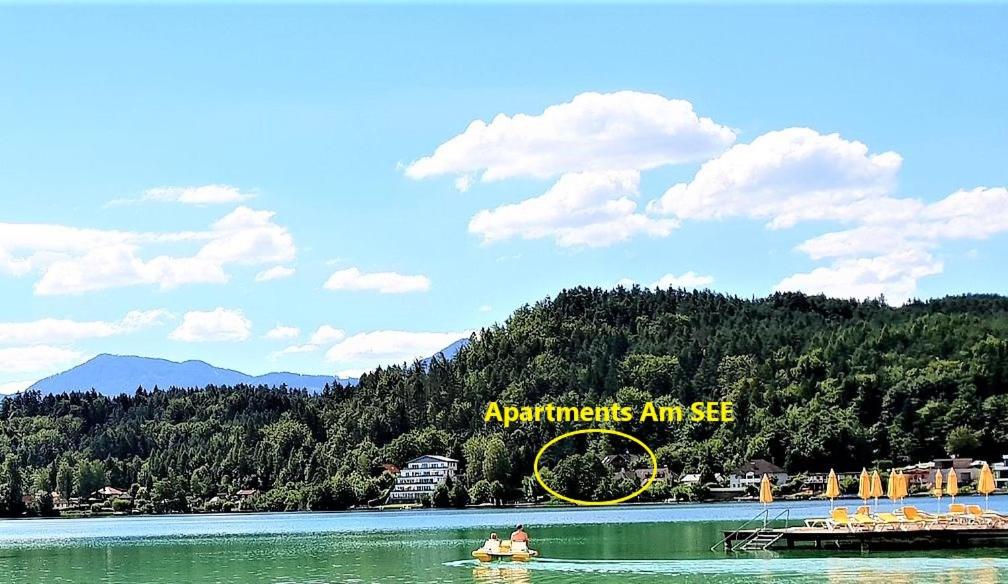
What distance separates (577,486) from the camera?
171875 mm

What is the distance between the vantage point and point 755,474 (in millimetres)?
164500

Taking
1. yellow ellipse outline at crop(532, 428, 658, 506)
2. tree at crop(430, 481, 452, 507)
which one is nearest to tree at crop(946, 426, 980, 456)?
yellow ellipse outline at crop(532, 428, 658, 506)

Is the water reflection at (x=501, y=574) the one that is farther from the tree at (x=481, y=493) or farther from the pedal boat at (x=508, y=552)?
the tree at (x=481, y=493)

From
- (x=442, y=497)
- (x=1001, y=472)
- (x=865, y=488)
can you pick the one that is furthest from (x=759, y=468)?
(x=865, y=488)

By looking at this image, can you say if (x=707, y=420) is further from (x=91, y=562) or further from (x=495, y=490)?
(x=91, y=562)

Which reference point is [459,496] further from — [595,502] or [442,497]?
[595,502]

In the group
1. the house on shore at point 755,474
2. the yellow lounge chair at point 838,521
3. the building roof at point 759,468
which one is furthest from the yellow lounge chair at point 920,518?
the building roof at point 759,468

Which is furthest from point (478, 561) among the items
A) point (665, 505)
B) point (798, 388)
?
point (798, 388)

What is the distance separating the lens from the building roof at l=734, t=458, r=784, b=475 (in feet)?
539

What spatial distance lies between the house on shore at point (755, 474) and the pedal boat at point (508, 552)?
103154mm

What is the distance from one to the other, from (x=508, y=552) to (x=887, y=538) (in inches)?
688

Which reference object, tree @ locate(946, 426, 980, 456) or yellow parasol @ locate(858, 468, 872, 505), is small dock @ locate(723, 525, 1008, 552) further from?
tree @ locate(946, 426, 980, 456)

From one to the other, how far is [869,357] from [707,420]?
2436 cm

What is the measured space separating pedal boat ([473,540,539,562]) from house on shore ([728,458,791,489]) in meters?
103
